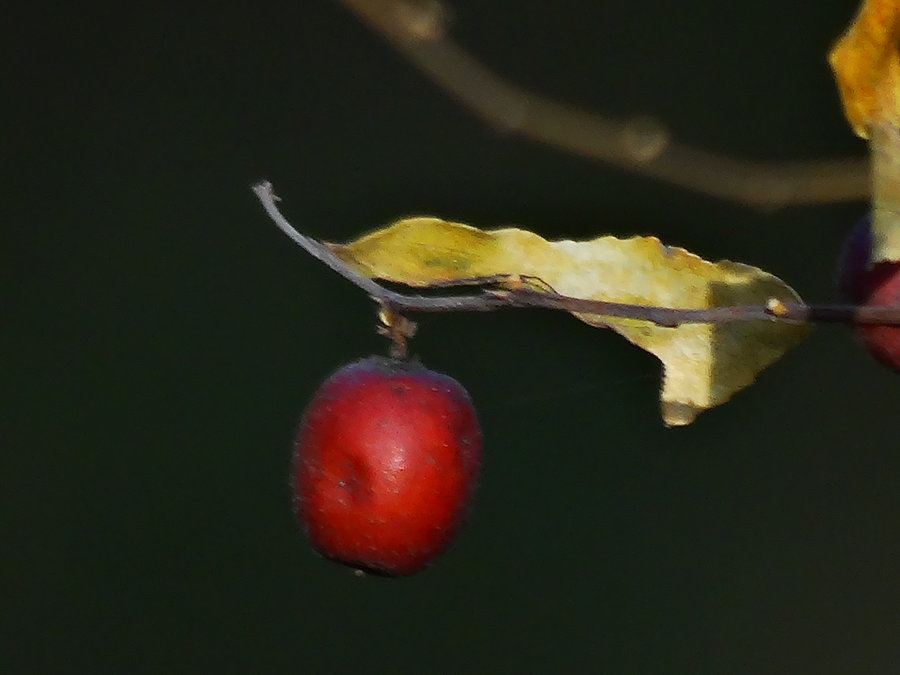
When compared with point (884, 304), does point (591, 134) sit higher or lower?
higher

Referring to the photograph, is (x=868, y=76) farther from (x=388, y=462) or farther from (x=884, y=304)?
(x=388, y=462)

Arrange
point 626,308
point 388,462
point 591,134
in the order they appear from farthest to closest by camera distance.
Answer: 1. point 591,134
2. point 388,462
3. point 626,308

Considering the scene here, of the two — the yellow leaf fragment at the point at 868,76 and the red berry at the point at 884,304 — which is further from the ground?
the yellow leaf fragment at the point at 868,76

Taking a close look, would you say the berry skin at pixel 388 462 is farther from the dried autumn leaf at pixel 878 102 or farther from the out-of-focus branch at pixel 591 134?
the out-of-focus branch at pixel 591 134

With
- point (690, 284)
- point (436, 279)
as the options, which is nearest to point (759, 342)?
point (690, 284)

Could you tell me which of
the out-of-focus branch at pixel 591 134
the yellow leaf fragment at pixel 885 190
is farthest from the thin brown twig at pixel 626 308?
the out-of-focus branch at pixel 591 134

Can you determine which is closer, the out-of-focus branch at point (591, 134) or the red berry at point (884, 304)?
the red berry at point (884, 304)

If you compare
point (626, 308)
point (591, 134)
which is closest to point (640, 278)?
point (626, 308)
